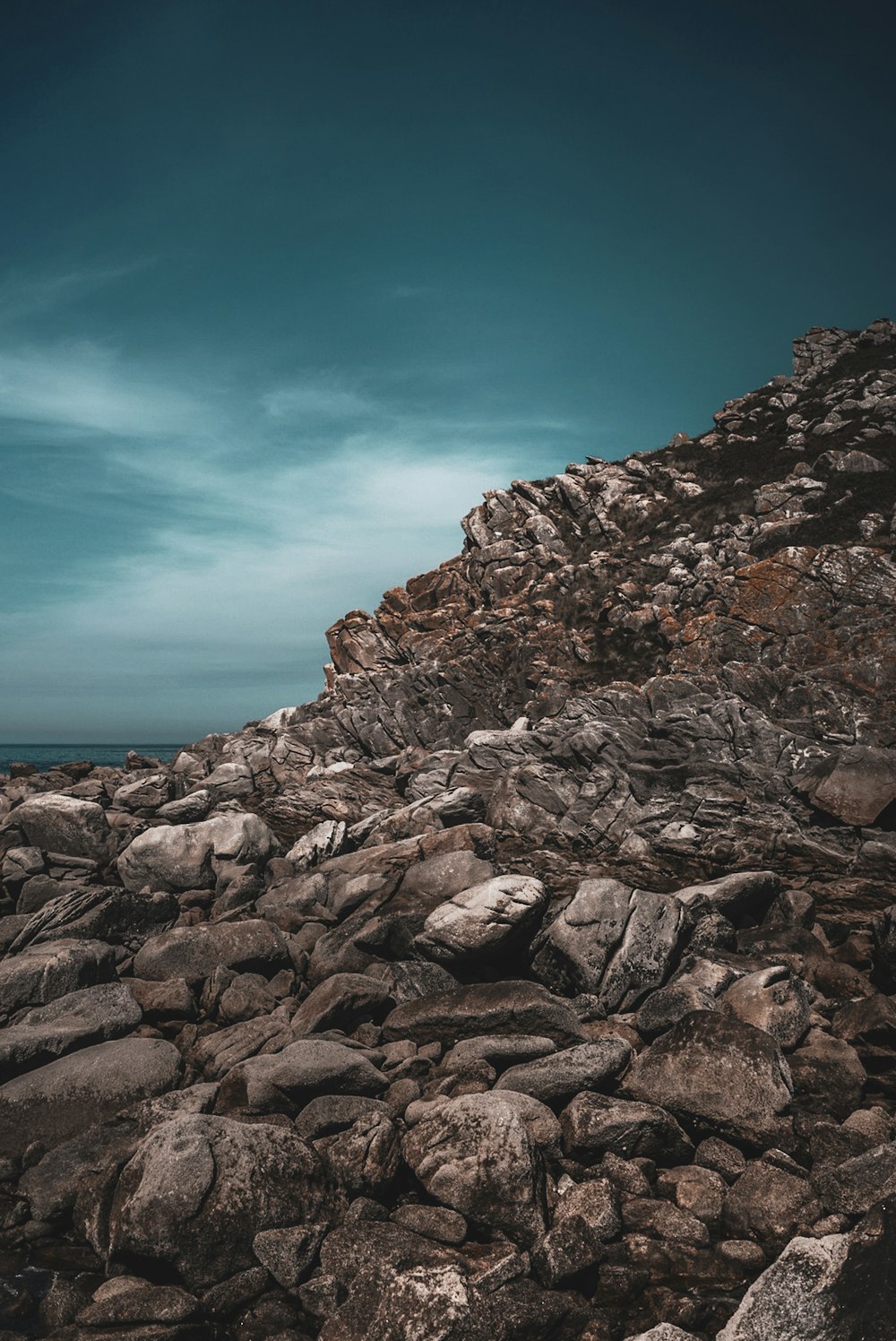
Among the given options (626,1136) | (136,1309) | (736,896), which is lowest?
(626,1136)

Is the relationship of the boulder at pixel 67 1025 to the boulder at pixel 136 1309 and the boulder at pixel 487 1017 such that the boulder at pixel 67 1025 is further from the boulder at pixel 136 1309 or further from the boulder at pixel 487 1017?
the boulder at pixel 136 1309

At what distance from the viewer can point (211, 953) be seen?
54.1 ft

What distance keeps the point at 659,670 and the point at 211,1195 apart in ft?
120

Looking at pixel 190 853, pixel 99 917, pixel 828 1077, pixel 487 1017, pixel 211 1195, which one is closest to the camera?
pixel 211 1195

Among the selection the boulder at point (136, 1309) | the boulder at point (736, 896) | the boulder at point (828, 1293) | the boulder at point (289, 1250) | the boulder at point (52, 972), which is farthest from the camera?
the boulder at point (736, 896)

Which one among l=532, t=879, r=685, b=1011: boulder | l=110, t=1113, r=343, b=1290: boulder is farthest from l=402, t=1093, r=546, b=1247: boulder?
l=532, t=879, r=685, b=1011: boulder

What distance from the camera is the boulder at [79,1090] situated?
11.4 metres

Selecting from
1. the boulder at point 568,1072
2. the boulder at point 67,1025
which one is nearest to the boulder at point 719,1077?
the boulder at point 568,1072

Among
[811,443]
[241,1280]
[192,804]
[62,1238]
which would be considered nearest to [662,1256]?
[241,1280]

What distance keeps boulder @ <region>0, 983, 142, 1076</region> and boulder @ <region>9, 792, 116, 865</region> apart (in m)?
10.3

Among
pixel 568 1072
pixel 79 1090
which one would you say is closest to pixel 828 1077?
pixel 568 1072

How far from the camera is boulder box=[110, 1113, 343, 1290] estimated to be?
870 cm

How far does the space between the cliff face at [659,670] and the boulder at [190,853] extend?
483 centimetres

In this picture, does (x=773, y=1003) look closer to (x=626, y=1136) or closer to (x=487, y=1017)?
(x=626, y=1136)
